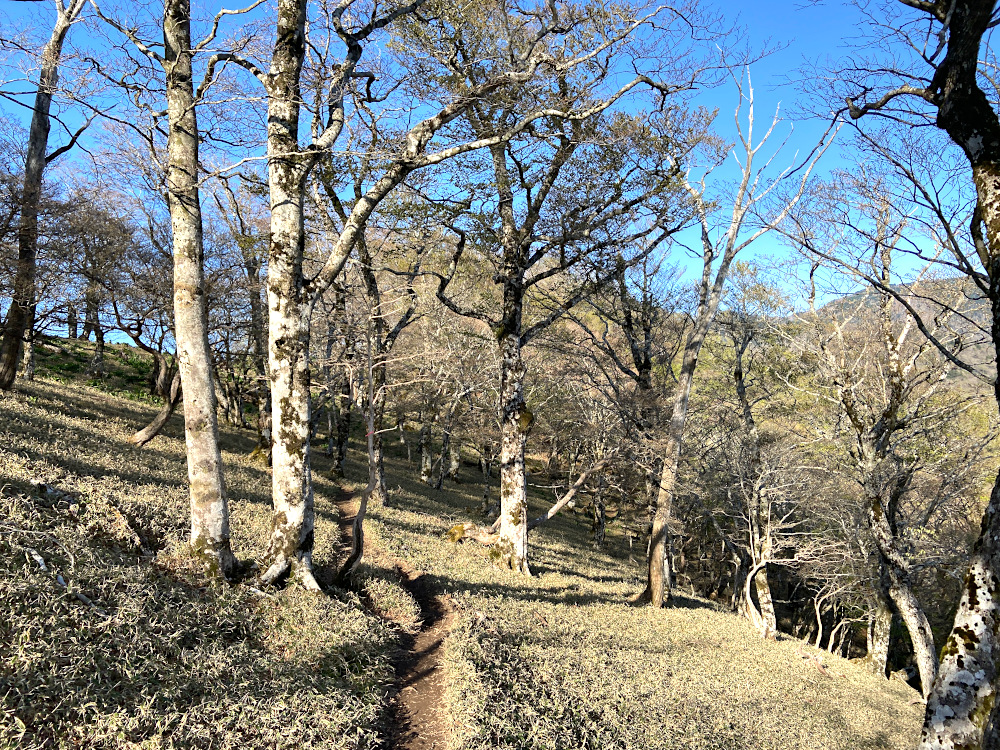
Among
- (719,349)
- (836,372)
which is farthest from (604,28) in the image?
(719,349)

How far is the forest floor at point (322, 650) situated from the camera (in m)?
4.08

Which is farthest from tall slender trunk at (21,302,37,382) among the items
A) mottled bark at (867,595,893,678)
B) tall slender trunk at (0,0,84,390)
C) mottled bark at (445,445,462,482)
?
mottled bark at (867,595,893,678)

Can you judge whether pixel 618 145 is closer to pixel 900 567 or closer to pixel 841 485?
pixel 900 567

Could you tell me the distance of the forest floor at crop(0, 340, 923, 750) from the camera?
408 centimetres

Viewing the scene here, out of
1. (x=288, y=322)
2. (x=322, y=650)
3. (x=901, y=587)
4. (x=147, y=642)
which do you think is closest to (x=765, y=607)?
(x=901, y=587)

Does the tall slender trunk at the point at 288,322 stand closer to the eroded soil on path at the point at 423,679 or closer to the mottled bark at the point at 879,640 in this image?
the eroded soil on path at the point at 423,679

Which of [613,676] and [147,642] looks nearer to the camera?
[147,642]

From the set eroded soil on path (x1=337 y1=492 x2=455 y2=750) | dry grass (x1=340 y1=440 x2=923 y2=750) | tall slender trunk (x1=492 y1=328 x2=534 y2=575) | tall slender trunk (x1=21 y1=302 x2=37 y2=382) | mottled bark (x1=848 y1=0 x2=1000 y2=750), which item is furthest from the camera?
tall slender trunk (x1=21 y1=302 x2=37 y2=382)

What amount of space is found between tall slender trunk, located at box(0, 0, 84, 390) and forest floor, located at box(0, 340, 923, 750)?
5.32 ft

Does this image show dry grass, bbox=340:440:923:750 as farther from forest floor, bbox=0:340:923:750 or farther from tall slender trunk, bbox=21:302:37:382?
tall slender trunk, bbox=21:302:37:382

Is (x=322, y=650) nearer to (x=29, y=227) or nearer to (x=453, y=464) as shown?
(x=29, y=227)

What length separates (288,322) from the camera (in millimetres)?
6957

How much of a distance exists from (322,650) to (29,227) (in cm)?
1306

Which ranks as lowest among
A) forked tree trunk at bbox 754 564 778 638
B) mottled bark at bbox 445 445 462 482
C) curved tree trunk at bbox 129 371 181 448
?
forked tree trunk at bbox 754 564 778 638
